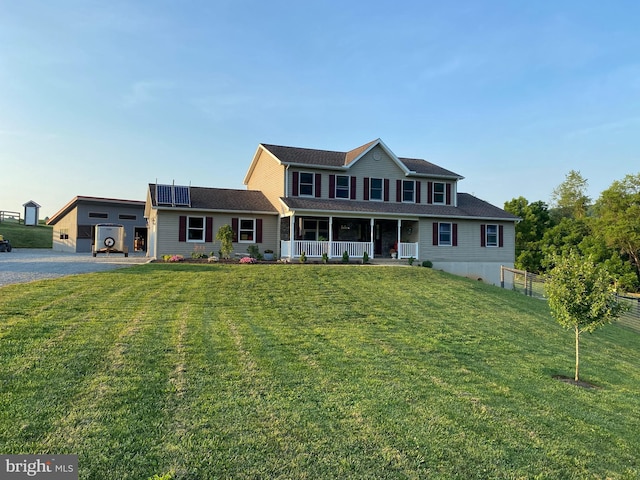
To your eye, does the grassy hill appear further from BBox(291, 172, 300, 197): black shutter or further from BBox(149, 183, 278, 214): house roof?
BBox(291, 172, 300, 197): black shutter

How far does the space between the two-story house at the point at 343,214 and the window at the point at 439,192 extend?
6cm

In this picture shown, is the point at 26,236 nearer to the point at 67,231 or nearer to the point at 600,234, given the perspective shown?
the point at 67,231

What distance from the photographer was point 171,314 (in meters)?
8.62

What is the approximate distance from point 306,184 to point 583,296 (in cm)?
1621

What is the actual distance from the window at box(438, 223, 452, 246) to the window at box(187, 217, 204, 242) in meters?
13.3

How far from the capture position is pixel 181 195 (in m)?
20.7

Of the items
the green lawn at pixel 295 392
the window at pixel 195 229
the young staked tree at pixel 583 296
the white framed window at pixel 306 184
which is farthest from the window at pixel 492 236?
the young staked tree at pixel 583 296

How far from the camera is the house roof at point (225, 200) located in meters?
20.7

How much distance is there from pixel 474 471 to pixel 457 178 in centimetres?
2338

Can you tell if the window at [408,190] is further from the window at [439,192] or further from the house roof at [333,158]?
the window at [439,192]

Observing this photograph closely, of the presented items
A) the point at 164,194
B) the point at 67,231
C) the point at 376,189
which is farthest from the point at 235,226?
the point at 67,231

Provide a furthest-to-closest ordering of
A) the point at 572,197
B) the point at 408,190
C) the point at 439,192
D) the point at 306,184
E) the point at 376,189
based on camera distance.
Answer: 1. the point at 572,197
2. the point at 439,192
3. the point at 408,190
4. the point at 376,189
5. the point at 306,184

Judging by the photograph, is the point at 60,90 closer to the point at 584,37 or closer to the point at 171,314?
the point at 171,314

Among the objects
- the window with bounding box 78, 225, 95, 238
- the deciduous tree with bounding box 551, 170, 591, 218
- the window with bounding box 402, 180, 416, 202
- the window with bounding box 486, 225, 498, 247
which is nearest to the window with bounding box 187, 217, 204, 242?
the window with bounding box 402, 180, 416, 202
